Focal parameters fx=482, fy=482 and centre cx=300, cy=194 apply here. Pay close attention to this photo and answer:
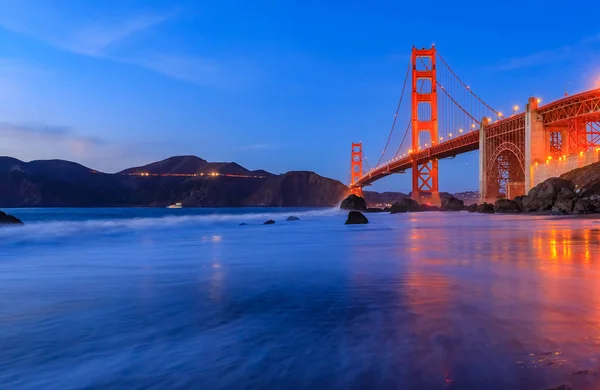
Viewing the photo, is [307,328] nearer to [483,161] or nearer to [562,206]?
[562,206]

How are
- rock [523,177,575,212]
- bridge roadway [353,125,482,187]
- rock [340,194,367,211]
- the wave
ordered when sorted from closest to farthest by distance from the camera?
the wave
rock [523,177,575,212]
bridge roadway [353,125,482,187]
rock [340,194,367,211]

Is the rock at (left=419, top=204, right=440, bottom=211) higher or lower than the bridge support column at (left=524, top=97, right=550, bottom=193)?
lower

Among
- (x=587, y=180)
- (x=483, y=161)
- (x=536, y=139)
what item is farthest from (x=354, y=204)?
(x=587, y=180)

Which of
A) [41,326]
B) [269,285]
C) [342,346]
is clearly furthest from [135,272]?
[342,346]

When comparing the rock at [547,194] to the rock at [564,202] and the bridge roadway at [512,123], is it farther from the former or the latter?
the bridge roadway at [512,123]

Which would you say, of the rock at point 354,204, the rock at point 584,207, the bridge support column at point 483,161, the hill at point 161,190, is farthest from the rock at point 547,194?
the hill at point 161,190

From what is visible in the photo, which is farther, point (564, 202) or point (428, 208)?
point (428, 208)

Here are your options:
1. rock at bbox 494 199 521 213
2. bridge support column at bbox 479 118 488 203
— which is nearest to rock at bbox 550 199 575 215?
rock at bbox 494 199 521 213

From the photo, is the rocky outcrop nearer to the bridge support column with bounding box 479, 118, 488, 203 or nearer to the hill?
the bridge support column with bounding box 479, 118, 488, 203

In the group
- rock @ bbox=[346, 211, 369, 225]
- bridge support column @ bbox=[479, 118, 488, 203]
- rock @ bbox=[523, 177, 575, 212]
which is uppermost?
bridge support column @ bbox=[479, 118, 488, 203]
